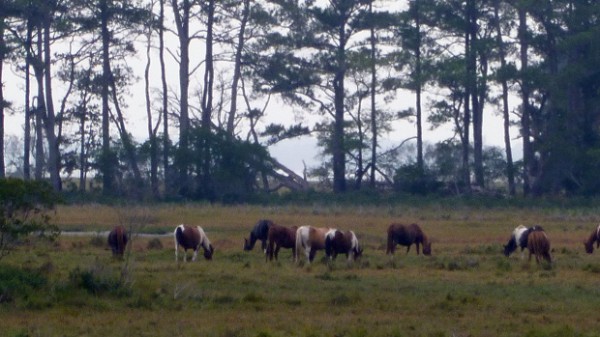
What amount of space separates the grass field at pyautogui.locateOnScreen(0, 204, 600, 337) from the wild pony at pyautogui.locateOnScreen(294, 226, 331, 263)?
0.72 m

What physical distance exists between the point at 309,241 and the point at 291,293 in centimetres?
751

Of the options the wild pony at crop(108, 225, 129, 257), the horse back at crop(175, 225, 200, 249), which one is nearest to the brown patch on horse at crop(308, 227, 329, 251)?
the horse back at crop(175, 225, 200, 249)

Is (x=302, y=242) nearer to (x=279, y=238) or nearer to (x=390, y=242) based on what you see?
(x=279, y=238)

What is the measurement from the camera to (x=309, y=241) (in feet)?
93.7

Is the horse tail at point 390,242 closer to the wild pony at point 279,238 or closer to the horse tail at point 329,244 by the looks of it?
the horse tail at point 329,244

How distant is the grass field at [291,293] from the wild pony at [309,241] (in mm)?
718

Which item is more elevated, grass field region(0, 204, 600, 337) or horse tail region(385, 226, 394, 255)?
horse tail region(385, 226, 394, 255)

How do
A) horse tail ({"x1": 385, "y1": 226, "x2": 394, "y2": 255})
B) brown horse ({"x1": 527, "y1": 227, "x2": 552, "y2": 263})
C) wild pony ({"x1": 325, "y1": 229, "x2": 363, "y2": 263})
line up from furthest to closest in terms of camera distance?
horse tail ({"x1": 385, "y1": 226, "x2": 394, "y2": 255})
wild pony ({"x1": 325, "y1": 229, "x2": 363, "y2": 263})
brown horse ({"x1": 527, "y1": 227, "x2": 552, "y2": 263})

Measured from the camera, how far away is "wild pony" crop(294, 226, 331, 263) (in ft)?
93.7

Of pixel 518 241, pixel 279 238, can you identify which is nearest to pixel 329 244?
pixel 279 238

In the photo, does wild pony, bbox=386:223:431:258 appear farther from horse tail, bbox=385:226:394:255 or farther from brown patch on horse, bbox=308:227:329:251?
brown patch on horse, bbox=308:227:329:251

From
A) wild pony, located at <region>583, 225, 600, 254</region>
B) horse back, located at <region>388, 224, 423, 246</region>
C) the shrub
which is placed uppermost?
the shrub

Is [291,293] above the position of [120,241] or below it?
below

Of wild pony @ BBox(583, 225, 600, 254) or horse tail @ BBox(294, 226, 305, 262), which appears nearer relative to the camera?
horse tail @ BBox(294, 226, 305, 262)
